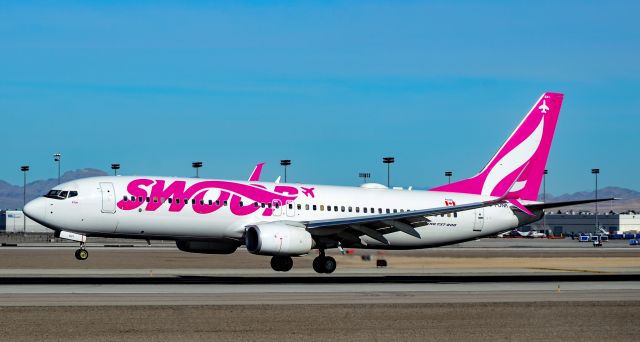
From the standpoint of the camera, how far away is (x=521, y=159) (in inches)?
2231

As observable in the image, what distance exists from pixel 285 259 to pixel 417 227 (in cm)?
753

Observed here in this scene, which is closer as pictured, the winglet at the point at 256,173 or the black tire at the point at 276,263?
the black tire at the point at 276,263

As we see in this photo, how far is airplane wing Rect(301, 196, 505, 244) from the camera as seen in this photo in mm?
47062

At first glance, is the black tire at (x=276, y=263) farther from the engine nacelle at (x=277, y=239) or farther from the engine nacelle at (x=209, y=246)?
the engine nacelle at (x=277, y=239)

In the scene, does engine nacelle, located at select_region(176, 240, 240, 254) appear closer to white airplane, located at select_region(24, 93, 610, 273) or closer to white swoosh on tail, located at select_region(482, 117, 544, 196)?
white airplane, located at select_region(24, 93, 610, 273)

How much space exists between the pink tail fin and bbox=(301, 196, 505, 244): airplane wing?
789cm

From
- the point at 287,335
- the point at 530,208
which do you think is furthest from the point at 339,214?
the point at 287,335

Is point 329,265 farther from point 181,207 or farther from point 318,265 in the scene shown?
point 181,207

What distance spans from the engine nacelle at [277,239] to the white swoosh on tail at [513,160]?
48.0ft

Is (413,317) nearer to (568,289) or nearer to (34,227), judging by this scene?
(568,289)

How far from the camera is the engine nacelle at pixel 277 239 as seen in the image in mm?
44875

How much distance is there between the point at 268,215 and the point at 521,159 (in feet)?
54.4

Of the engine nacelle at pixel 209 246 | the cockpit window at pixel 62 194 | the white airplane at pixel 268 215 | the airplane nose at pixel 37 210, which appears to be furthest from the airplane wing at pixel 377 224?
the airplane nose at pixel 37 210

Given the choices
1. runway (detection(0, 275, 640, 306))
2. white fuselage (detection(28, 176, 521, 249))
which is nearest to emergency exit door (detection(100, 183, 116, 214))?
white fuselage (detection(28, 176, 521, 249))
